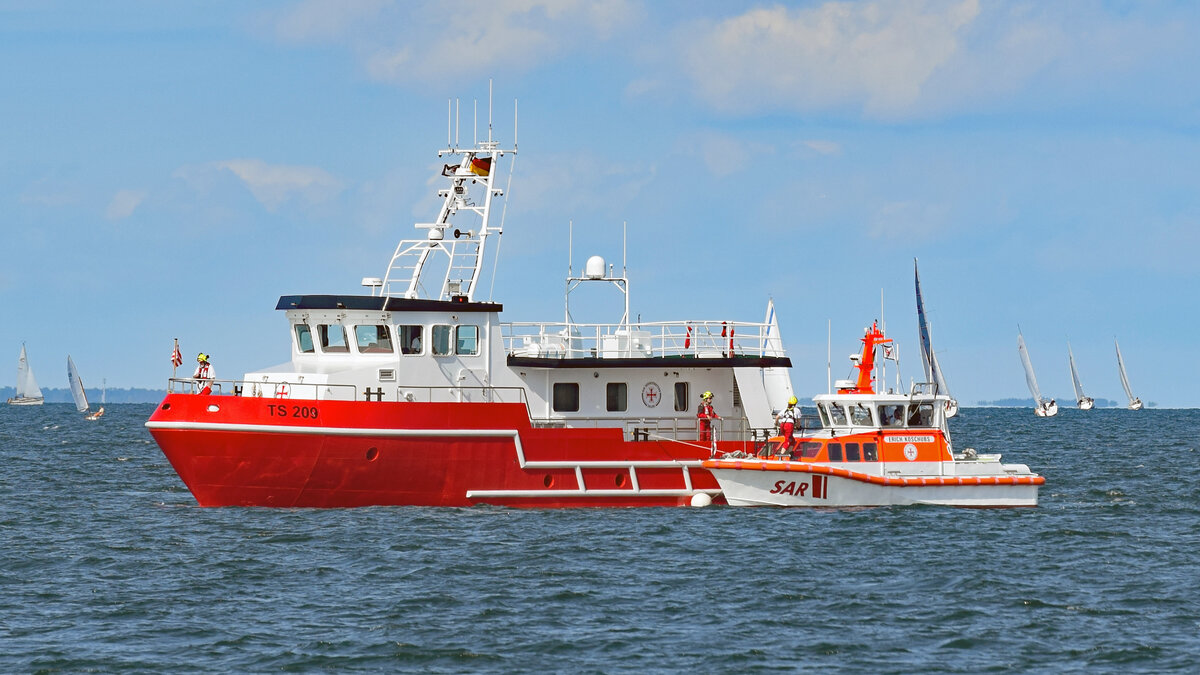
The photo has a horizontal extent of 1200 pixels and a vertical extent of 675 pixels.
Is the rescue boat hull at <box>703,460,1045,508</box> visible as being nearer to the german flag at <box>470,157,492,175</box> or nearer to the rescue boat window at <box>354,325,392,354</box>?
the rescue boat window at <box>354,325,392,354</box>

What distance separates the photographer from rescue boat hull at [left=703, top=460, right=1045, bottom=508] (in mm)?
27344

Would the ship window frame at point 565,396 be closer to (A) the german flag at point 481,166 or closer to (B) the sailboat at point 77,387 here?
(A) the german flag at point 481,166

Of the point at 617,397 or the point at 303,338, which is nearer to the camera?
the point at 303,338

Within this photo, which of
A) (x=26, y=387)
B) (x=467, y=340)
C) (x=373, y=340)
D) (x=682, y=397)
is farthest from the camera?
(x=26, y=387)

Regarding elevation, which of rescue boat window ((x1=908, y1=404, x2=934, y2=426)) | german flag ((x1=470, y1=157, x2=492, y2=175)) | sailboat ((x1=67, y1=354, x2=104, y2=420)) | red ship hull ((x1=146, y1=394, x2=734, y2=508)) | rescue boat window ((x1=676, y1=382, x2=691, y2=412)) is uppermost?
sailboat ((x1=67, y1=354, x2=104, y2=420))

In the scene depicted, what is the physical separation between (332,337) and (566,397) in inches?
192

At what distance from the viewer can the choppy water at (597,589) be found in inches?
650

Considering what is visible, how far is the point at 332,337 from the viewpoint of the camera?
27766 mm

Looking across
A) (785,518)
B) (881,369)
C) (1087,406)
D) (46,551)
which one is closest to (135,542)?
(46,551)

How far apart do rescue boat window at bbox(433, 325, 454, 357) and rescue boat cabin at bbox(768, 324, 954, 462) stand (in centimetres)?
675

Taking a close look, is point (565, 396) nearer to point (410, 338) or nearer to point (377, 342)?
point (410, 338)

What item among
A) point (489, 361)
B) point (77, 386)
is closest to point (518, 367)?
point (489, 361)

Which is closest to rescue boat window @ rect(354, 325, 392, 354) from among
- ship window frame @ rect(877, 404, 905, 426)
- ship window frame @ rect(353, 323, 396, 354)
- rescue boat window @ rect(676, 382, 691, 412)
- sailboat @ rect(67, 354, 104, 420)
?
ship window frame @ rect(353, 323, 396, 354)

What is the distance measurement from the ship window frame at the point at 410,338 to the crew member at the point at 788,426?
7241 millimetres
